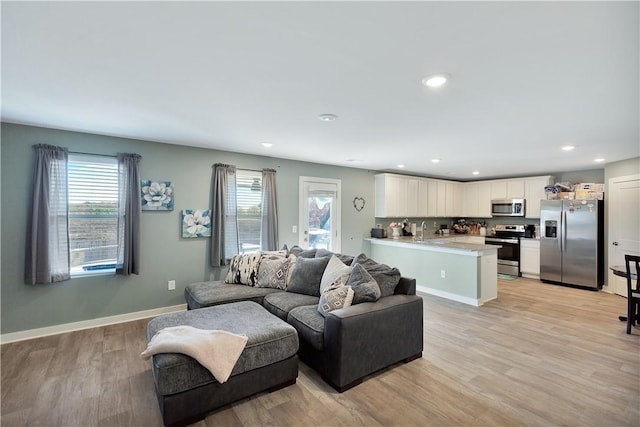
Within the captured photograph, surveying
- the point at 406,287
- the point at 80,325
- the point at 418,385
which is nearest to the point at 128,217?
the point at 80,325

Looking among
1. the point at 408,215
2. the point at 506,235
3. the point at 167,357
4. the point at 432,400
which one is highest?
the point at 408,215

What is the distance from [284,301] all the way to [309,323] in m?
0.62

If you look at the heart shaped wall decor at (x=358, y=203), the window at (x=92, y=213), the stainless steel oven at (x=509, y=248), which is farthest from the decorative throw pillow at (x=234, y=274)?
the stainless steel oven at (x=509, y=248)

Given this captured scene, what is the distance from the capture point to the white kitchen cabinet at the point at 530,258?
6335 millimetres

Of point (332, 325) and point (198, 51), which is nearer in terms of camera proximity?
point (198, 51)

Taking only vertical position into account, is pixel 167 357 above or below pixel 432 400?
above

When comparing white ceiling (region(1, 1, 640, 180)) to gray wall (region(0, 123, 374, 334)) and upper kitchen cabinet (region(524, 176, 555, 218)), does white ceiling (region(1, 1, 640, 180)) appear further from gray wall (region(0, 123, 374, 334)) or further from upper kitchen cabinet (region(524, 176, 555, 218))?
upper kitchen cabinet (region(524, 176, 555, 218))

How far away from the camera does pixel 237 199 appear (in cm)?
466

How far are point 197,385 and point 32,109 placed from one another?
2.94 m

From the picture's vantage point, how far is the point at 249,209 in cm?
478

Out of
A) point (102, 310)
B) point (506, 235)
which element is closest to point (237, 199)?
point (102, 310)

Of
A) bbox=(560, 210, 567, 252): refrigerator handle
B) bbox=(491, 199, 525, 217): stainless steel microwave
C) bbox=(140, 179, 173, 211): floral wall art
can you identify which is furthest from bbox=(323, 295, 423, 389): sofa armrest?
bbox=(491, 199, 525, 217): stainless steel microwave

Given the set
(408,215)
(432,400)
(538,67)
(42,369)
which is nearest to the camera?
(538,67)

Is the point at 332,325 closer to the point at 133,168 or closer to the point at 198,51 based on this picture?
the point at 198,51
